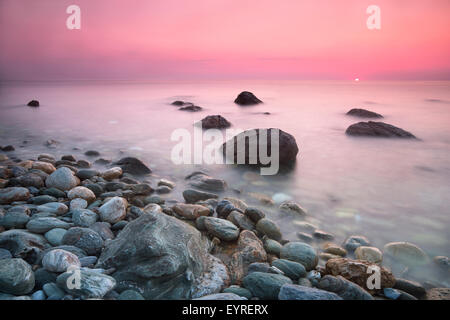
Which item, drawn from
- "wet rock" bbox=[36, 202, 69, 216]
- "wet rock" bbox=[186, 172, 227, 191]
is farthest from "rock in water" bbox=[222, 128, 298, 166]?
"wet rock" bbox=[36, 202, 69, 216]

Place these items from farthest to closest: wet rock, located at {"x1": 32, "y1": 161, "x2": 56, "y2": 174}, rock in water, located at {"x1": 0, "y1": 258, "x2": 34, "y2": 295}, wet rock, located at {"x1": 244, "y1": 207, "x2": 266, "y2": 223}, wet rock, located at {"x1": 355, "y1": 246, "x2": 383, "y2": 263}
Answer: wet rock, located at {"x1": 32, "y1": 161, "x2": 56, "y2": 174}, wet rock, located at {"x1": 244, "y1": 207, "x2": 266, "y2": 223}, wet rock, located at {"x1": 355, "y1": 246, "x2": 383, "y2": 263}, rock in water, located at {"x1": 0, "y1": 258, "x2": 34, "y2": 295}

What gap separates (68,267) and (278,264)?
153 centimetres

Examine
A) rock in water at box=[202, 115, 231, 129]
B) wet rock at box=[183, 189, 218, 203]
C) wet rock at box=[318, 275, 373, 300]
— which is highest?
rock in water at box=[202, 115, 231, 129]

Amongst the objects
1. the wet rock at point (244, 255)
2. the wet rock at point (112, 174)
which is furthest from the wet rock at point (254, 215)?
the wet rock at point (112, 174)

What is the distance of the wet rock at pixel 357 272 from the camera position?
7.44ft

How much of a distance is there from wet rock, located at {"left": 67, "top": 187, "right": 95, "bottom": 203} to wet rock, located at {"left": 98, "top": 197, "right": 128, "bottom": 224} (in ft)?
1.81

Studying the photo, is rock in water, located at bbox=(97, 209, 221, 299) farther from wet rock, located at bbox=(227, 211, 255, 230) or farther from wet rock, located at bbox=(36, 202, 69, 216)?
wet rock, located at bbox=(36, 202, 69, 216)

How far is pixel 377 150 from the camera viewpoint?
23.0ft

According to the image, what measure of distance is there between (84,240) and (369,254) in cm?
249

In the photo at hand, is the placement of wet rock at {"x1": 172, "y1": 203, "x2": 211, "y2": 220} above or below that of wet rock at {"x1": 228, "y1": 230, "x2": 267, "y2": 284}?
above

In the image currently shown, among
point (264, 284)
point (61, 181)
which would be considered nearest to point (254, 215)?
point (264, 284)

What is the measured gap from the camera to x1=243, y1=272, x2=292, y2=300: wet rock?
196 centimetres

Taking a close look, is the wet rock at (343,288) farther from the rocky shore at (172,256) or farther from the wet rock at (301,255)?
the wet rock at (301,255)

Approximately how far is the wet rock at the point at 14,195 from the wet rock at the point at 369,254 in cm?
355
